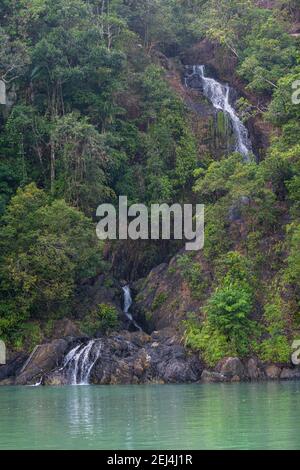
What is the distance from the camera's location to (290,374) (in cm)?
3072

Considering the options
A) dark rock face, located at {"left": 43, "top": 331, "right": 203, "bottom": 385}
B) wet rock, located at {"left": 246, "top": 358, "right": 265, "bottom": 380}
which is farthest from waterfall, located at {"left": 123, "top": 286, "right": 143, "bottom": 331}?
wet rock, located at {"left": 246, "top": 358, "right": 265, "bottom": 380}

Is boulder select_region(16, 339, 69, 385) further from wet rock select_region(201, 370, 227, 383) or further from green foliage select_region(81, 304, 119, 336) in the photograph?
wet rock select_region(201, 370, 227, 383)

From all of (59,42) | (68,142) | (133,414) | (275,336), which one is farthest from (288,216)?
(133,414)

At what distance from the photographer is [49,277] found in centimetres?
3469

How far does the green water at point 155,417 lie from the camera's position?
16.2m

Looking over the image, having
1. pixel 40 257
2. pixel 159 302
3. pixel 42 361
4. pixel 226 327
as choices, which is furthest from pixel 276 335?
pixel 40 257

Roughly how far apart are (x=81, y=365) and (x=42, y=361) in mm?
1526

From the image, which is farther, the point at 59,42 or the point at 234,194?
the point at 59,42

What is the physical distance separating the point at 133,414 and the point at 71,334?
13.6 metres

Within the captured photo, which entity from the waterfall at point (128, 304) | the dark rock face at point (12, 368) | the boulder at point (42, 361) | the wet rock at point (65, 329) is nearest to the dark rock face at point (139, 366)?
the boulder at point (42, 361)

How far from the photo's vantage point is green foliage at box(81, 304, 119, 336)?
114 ft

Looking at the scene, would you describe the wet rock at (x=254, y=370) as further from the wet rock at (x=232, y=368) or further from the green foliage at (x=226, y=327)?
the green foliage at (x=226, y=327)
